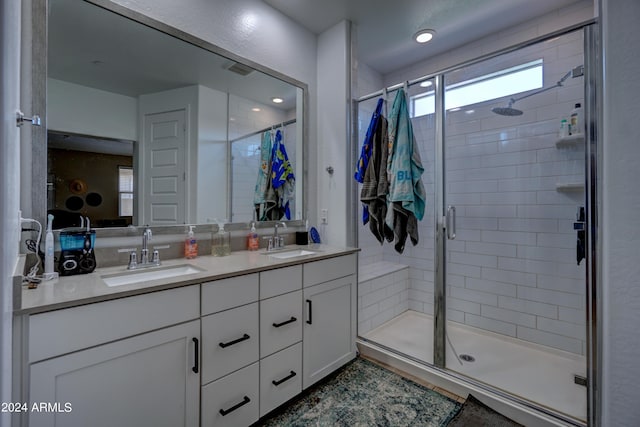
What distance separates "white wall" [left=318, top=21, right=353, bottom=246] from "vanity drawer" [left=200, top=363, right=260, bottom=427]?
1263 millimetres

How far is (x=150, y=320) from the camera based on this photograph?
1.12 metres


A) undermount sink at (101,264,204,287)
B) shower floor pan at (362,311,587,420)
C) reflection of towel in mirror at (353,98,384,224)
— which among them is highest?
reflection of towel in mirror at (353,98,384,224)

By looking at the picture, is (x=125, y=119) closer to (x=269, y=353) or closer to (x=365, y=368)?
(x=269, y=353)

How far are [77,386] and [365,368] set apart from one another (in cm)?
171

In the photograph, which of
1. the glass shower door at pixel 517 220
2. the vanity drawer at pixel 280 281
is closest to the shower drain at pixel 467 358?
the glass shower door at pixel 517 220

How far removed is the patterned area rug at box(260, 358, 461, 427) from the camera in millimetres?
1566

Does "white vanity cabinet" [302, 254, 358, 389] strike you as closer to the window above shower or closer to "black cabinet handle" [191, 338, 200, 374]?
"black cabinet handle" [191, 338, 200, 374]

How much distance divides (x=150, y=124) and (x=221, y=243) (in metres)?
0.82

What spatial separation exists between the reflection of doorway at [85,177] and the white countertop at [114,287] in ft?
0.94

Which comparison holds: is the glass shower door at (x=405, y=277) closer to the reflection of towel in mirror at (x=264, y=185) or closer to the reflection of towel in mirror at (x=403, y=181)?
the reflection of towel in mirror at (x=403, y=181)

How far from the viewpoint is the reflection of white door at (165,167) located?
165 centimetres

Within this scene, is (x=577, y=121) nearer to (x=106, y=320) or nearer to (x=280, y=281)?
(x=280, y=281)

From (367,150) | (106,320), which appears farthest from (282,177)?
(106,320)

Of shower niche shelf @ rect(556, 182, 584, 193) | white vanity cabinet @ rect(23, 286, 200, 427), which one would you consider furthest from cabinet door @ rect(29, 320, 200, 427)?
shower niche shelf @ rect(556, 182, 584, 193)
